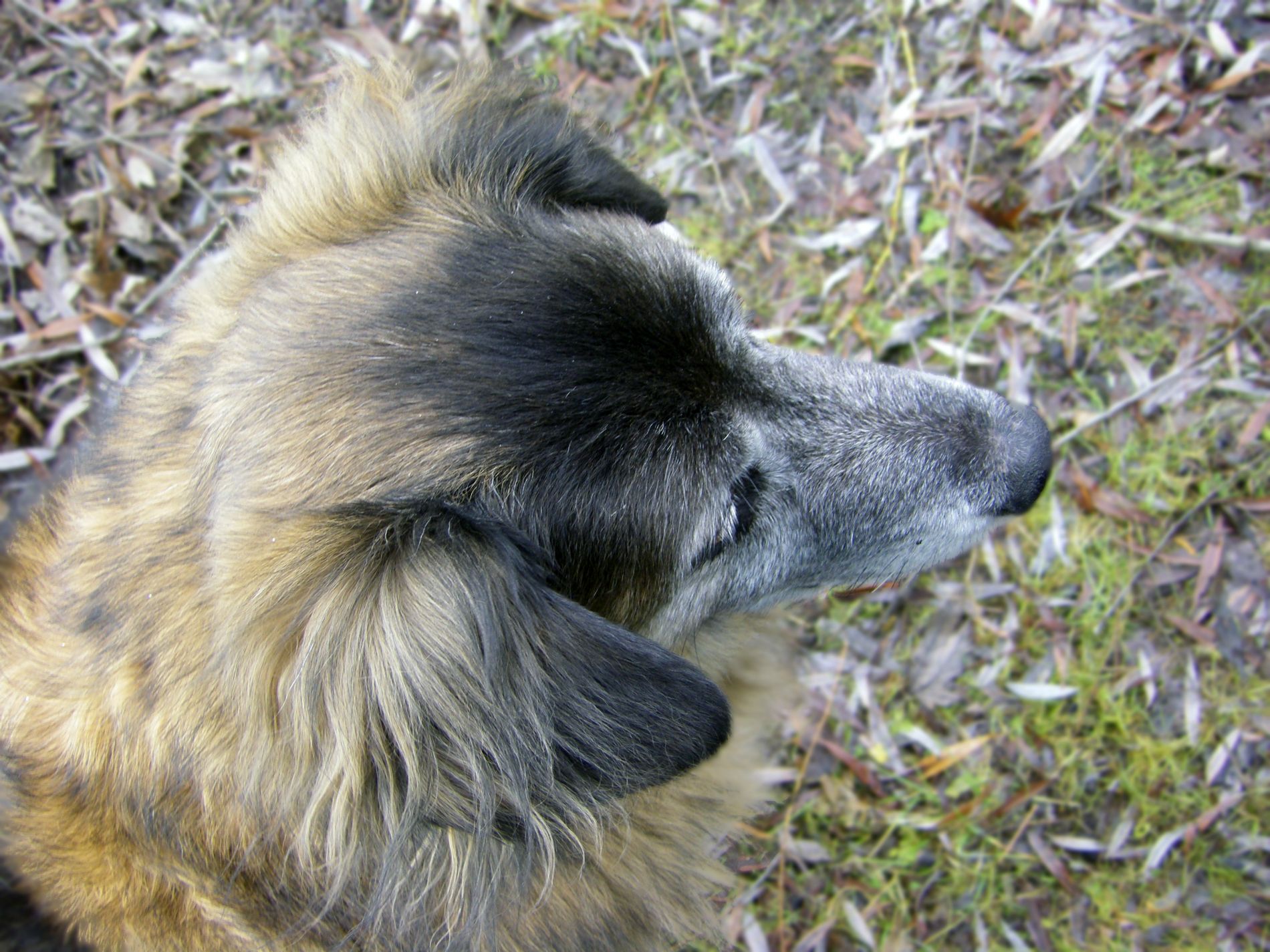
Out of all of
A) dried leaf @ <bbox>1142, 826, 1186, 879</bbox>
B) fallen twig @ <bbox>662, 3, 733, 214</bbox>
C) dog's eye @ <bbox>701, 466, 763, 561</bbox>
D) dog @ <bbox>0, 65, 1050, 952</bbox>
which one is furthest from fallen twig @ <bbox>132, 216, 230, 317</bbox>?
dried leaf @ <bbox>1142, 826, 1186, 879</bbox>

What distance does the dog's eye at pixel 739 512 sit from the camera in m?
1.98

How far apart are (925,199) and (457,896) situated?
132 inches

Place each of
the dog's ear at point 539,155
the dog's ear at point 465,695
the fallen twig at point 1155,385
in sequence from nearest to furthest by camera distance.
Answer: the dog's ear at point 465,695
the dog's ear at point 539,155
the fallen twig at point 1155,385

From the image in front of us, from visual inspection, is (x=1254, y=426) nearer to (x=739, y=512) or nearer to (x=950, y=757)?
(x=950, y=757)

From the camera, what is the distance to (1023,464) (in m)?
2.27

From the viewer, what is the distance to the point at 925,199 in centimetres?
360

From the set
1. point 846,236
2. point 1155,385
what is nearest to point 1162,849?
point 1155,385

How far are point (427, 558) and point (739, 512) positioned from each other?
830 millimetres

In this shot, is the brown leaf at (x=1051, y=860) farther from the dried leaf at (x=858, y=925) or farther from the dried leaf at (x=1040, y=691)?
the dried leaf at (x=858, y=925)

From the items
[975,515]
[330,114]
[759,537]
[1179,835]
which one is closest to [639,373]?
[759,537]

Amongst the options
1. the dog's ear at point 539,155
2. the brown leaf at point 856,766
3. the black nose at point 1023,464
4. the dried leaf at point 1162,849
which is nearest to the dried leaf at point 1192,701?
the dried leaf at point 1162,849

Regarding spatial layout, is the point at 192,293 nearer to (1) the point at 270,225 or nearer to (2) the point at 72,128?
(1) the point at 270,225

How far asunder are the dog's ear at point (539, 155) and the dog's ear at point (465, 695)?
1.13 meters

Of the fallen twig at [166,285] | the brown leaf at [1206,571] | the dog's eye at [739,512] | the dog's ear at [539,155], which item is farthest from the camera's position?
the fallen twig at [166,285]
